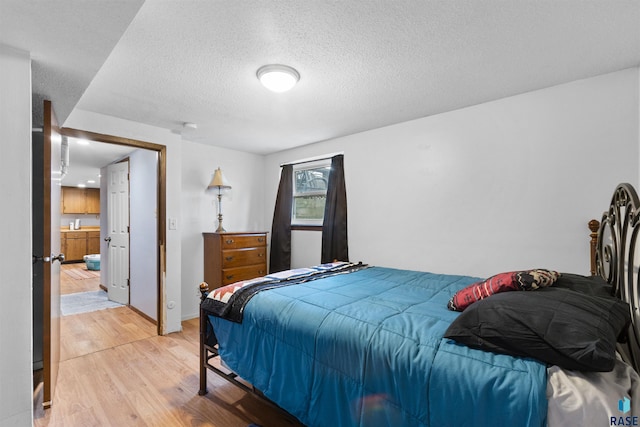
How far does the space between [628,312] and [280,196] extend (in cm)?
370

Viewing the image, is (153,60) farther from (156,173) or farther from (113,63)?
(156,173)

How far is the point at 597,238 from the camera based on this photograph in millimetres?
2033

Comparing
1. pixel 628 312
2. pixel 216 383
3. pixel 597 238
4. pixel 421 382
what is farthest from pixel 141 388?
pixel 597 238

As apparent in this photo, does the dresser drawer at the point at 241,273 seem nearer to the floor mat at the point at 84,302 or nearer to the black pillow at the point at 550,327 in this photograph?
the floor mat at the point at 84,302

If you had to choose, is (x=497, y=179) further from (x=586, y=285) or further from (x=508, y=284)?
(x=508, y=284)

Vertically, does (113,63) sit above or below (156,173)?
above

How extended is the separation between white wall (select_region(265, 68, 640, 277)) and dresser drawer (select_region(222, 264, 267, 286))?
1.35 metres

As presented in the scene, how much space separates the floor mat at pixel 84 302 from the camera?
4082 mm

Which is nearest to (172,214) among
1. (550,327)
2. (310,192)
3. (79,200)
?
(310,192)

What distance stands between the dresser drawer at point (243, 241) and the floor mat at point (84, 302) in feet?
6.86

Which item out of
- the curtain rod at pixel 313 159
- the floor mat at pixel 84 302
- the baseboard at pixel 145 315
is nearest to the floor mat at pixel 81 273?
the floor mat at pixel 84 302

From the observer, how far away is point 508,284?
1.42 metres

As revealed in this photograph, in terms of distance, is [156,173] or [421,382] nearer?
[421,382]

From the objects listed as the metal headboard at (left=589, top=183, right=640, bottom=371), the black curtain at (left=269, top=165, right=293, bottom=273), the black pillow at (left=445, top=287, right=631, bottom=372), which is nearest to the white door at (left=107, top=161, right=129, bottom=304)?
the black curtain at (left=269, top=165, right=293, bottom=273)
